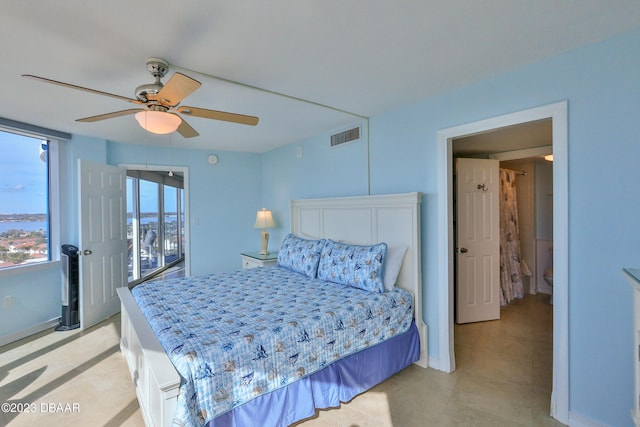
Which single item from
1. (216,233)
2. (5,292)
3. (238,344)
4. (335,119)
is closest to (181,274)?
(216,233)

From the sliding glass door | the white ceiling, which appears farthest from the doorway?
the white ceiling

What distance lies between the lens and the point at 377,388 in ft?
7.77

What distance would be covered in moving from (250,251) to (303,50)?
152 inches

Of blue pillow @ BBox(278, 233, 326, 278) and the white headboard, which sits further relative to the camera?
blue pillow @ BBox(278, 233, 326, 278)

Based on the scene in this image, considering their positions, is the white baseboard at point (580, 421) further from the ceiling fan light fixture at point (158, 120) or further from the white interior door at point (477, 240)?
the ceiling fan light fixture at point (158, 120)

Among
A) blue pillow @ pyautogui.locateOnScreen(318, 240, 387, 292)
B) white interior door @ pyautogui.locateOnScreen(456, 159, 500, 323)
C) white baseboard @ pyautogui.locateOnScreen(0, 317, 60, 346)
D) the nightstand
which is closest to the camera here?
blue pillow @ pyautogui.locateOnScreen(318, 240, 387, 292)

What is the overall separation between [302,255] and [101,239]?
8.35ft

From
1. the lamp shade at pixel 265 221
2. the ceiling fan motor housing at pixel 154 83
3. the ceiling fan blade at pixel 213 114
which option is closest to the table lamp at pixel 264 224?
the lamp shade at pixel 265 221

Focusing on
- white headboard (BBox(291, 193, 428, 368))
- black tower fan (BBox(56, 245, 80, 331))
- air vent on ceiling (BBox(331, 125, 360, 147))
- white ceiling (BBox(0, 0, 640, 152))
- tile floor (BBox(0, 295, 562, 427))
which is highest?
white ceiling (BBox(0, 0, 640, 152))

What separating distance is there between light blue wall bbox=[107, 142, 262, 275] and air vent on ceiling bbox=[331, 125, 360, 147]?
1.90 meters

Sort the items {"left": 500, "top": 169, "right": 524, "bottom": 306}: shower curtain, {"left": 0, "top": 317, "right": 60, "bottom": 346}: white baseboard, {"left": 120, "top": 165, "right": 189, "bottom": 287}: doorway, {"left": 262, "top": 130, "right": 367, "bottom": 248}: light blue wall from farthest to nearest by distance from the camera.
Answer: {"left": 120, "top": 165, "right": 189, "bottom": 287}: doorway < {"left": 500, "top": 169, "right": 524, "bottom": 306}: shower curtain < {"left": 262, "top": 130, "right": 367, "bottom": 248}: light blue wall < {"left": 0, "top": 317, "right": 60, "bottom": 346}: white baseboard

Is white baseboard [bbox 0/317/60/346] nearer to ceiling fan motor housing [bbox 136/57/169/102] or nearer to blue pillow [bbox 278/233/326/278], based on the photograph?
blue pillow [bbox 278/233/326/278]

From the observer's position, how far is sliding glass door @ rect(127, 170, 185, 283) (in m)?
5.64

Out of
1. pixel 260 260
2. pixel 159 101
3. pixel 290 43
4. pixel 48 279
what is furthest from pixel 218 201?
pixel 290 43
